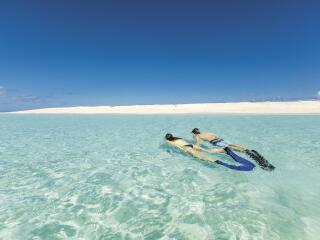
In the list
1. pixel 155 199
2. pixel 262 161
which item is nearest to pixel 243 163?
pixel 262 161

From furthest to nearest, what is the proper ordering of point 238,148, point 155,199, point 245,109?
point 245,109
point 238,148
point 155,199

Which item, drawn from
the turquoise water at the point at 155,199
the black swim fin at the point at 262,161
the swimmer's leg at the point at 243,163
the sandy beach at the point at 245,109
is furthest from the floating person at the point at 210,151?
the sandy beach at the point at 245,109

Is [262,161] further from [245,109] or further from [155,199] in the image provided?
[245,109]

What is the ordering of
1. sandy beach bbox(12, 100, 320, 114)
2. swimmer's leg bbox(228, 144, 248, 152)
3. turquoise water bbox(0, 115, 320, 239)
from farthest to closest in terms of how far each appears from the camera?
sandy beach bbox(12, 100, 320, 114) < swimmer's leg bbox(228, 144, 248, 152) < turquoise water bbox(0, 115, 320, 239)

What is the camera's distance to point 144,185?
753 centimetres

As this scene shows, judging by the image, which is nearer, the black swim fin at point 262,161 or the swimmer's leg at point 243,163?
the swimmer's leg at point 243,163

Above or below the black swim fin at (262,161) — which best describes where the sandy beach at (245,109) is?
above

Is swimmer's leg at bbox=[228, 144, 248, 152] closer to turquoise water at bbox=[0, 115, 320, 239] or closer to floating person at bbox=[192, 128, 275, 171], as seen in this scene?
floating person at bbox=[192, 128, 275, 171]

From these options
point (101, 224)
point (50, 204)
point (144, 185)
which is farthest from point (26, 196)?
Result: point (144, 185)

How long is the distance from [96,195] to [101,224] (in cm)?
163

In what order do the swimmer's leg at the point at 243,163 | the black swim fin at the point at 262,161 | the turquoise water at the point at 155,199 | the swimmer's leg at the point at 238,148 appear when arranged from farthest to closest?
the swimmer's leg at the point at 238,148, the black swim fin at the point at 262,161, the swimmer's leg at the point at 243,163, the turquoise water at the point at 155,199

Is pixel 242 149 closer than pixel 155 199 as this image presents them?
No

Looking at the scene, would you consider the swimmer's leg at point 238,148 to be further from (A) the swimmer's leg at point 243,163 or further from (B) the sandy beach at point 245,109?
(B) the sandy beach at point 245,109

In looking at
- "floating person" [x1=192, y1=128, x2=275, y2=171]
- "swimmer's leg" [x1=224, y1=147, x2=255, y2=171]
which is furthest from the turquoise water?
"floating person" [x1=192, y1=128, x2=275, y2=171]
